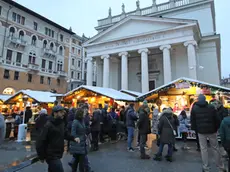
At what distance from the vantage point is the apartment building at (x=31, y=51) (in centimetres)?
2727

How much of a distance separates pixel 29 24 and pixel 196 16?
95.1ft

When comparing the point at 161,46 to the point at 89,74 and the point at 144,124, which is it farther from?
the point at 144,124

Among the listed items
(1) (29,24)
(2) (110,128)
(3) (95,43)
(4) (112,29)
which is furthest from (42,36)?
(2) (110,128)

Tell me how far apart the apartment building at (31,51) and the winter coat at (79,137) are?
27.5m

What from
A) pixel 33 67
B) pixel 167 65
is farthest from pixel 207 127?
pixel 33 67

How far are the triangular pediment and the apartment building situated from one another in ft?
42.9

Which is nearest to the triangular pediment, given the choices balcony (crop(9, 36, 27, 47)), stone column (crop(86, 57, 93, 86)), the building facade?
the building facade

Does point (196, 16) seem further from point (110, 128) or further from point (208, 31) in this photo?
point (110, 128)

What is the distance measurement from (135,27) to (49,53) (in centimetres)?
1978

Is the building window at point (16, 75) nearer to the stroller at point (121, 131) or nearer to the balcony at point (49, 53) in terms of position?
the balcony at point (49, 53)

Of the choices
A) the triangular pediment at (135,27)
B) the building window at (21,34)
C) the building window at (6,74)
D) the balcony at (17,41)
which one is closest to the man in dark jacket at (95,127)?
the triangular pediment at (135,27)

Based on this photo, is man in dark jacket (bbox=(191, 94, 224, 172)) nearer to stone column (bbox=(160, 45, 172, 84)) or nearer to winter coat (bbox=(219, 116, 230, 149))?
winter coat (bbox=(219, 116, 230, 149))

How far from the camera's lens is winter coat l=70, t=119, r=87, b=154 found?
13.1 feet

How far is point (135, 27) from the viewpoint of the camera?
2306 centimetres
